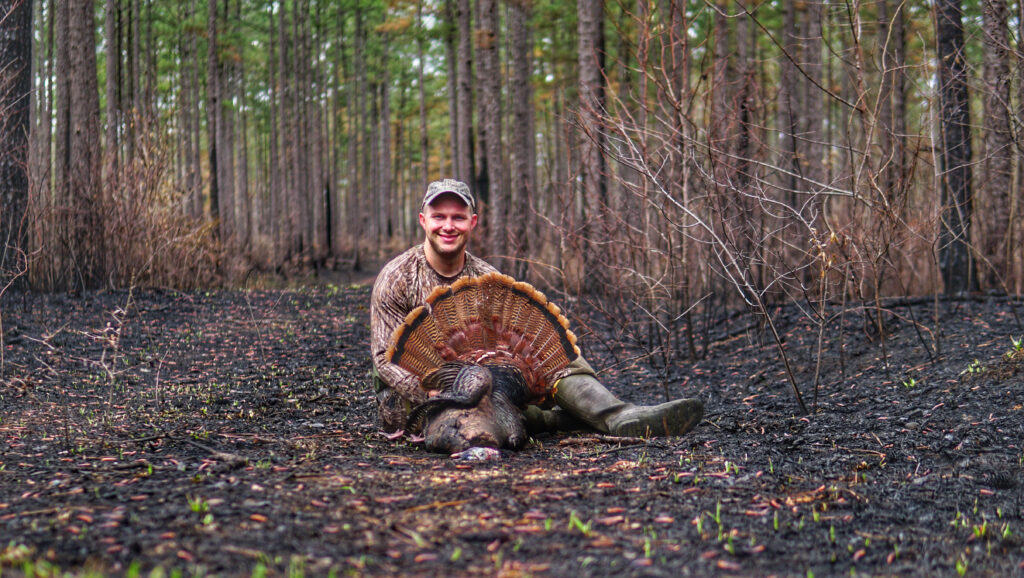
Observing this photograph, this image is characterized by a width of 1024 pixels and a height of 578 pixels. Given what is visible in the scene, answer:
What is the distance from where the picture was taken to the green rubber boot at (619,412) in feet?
15.0

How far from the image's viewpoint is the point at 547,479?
3633 mm

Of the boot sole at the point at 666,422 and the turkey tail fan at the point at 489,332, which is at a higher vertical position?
the turkey tail fan at the point at 489,332

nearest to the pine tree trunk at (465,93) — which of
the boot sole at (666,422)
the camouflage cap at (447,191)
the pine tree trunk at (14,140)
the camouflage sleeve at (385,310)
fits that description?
the pine tree trunk at (14,140)

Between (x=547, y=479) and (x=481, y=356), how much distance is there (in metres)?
1.28

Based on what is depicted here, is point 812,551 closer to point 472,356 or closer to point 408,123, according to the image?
point 472,356

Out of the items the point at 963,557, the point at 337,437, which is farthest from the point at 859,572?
the point at 337,437

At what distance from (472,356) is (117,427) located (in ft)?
7.41

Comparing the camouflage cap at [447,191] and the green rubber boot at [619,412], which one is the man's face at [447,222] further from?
the green rubber boot at [619,412]

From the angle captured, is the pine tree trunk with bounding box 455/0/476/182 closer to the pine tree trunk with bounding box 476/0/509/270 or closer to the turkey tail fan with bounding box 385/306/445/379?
the pine tree trunk with bounding box 476/0/509/270

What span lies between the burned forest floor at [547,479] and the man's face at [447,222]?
3.94 ft

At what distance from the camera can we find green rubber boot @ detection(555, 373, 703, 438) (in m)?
4.58

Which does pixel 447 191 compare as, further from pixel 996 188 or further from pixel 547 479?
pixel 996 188

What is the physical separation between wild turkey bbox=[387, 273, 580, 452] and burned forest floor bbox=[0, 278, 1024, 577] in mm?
204

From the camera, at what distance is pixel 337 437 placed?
4.97 m
